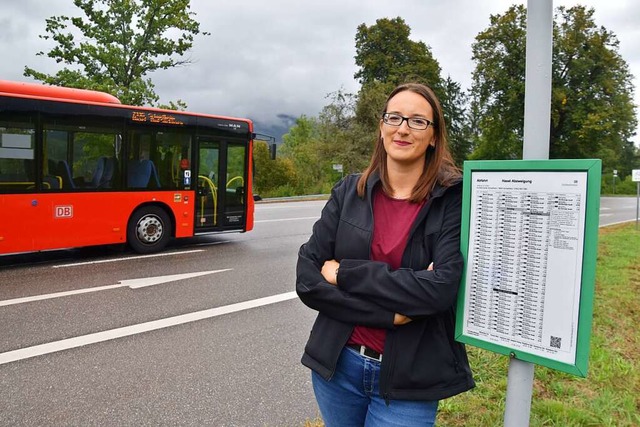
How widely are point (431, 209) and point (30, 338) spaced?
179 inches

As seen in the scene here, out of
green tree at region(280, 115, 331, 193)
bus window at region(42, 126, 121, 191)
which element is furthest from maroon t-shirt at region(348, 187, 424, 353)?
green tree at region(280, 115, 331, 193)

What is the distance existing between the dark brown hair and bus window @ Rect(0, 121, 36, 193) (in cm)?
763

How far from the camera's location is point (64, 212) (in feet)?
26.6

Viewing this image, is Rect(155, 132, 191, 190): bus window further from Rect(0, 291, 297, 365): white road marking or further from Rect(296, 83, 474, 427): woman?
Rect(296, 83, 474, 427): woman

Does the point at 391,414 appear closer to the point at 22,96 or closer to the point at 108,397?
the point at 108,397

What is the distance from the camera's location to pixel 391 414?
68.8 inches

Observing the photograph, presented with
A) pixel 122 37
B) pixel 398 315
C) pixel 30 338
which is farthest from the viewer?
pixel 122 37

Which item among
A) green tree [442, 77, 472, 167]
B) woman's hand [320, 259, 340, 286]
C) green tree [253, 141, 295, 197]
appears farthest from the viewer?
green tree [442, 77, 472, 167]

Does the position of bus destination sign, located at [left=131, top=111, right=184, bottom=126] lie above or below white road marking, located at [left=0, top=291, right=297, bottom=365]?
above

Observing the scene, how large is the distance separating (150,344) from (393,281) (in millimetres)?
3610

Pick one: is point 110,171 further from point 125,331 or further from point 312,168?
point 312,168

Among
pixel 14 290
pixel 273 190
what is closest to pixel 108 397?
pixel 14 290

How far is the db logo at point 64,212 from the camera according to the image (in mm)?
8023

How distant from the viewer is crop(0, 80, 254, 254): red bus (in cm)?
766
